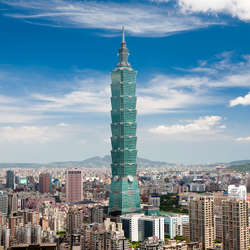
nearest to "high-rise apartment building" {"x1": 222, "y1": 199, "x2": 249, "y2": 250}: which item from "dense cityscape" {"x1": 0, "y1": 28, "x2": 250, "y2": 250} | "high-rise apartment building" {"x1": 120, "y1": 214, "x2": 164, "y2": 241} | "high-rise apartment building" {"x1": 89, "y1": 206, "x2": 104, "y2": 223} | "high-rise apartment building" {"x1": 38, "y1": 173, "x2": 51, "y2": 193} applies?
"dense cityscape" {"x1": 0, "y1": 28, "x2": 250, "y2": 250}

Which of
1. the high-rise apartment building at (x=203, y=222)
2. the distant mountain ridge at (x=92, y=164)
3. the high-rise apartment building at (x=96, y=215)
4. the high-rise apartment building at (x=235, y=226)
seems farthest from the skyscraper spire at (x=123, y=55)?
the distant mountain ridge at (x=92, y=164)

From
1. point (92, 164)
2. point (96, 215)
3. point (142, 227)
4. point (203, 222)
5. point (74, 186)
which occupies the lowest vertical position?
point (142, 227)

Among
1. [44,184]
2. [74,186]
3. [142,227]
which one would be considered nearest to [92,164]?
[44,184]

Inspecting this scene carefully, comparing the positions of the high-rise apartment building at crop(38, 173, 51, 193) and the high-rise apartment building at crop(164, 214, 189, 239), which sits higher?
the high-rise apartment building at crop(38, 173, 51, 193)

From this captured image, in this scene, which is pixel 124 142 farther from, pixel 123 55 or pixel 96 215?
pixel 123 55

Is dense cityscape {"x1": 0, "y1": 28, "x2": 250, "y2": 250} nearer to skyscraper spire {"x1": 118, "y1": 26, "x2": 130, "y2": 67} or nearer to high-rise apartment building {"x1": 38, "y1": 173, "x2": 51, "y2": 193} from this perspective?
skyscraper spire {"x1": 118, "y1": 26, "x2": 130, "y2": 67}

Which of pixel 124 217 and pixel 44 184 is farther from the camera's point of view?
pixel 44 184

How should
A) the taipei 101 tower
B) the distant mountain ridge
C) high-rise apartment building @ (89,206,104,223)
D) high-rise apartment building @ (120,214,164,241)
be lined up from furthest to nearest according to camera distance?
the distant mountain ridge < the taipei 101 tower < high-rise apartment building @ (89,206,104,223) < high-rise apartment building @ (120,214,164,241)
